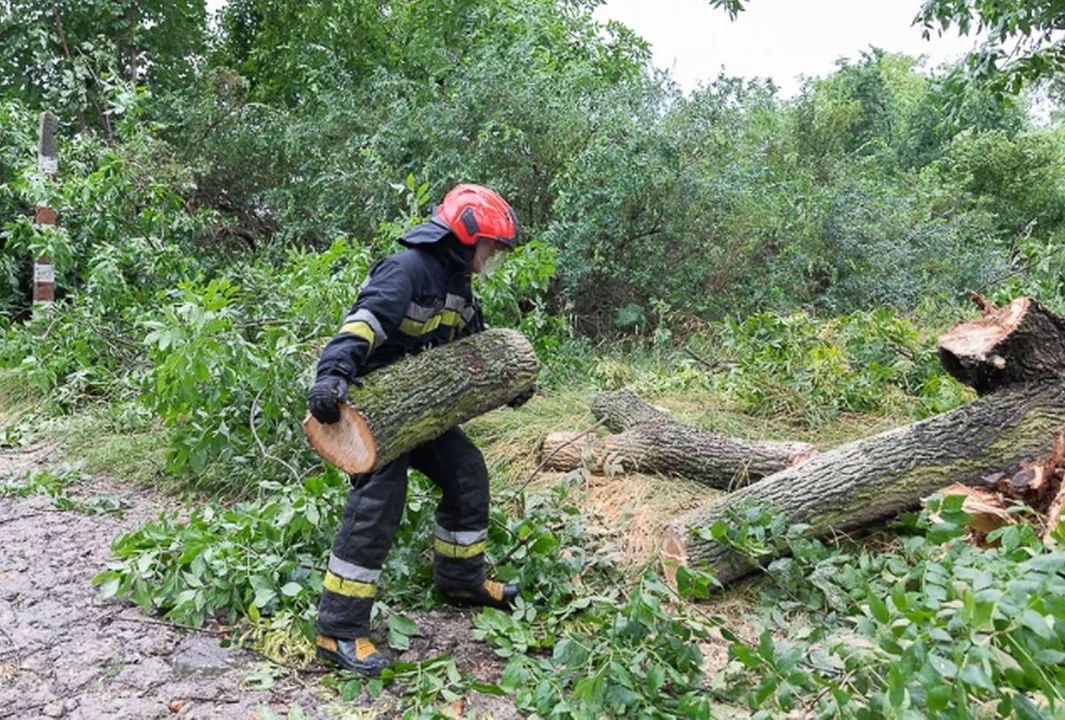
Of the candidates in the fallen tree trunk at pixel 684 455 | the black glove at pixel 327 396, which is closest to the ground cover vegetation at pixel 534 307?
the fallen tree trunk at pixel 684 455

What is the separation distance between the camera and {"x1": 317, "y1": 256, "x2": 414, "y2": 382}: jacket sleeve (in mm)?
2977

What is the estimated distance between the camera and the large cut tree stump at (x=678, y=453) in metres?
4.65

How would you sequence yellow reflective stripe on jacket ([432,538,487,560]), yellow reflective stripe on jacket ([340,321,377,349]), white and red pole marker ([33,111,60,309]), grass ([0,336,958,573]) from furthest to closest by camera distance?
white and red pole marker ([33,111,60,309]), grass ([0,336,958,573]), yellow reflective stripe on jacket ([432,538,487,560]), yellow reflective stripe on jacket ([340,321,377,349])

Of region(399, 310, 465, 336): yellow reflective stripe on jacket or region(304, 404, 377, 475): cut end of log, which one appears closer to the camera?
region(304, 404, 377, 475): cut end of log

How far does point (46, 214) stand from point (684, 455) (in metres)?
5.68

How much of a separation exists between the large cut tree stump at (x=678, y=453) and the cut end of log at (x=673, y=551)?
0.87m

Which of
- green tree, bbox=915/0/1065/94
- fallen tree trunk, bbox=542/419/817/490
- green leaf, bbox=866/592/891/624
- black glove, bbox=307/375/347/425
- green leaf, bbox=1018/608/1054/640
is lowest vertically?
fallen tree trunk, bbox=542/419/817/490

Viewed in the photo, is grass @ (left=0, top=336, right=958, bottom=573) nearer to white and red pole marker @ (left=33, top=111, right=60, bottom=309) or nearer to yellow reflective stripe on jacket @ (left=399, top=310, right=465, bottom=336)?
white and red pole marker @ (left=33, top=111, right=60, bottom=309)

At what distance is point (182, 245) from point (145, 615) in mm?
6123

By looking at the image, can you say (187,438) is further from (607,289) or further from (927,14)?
(927,14)

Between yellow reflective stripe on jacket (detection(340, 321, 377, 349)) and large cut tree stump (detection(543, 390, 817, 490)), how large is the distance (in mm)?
1692

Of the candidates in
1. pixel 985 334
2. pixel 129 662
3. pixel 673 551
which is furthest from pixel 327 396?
pixel 985 334

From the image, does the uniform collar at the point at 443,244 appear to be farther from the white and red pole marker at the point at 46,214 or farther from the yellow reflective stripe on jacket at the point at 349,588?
the white and red pole marker at the point at 46,214

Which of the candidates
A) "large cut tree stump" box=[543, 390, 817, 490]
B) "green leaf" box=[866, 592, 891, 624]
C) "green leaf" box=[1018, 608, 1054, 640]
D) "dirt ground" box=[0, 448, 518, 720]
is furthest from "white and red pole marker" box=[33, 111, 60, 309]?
"green leaf" box=[1018, 608, 1054, 640]
